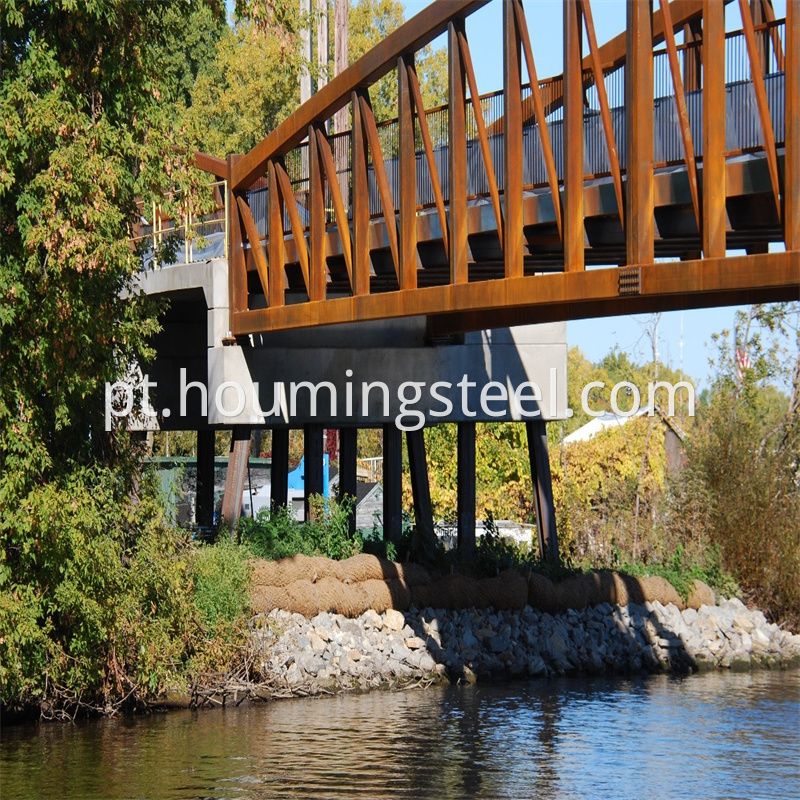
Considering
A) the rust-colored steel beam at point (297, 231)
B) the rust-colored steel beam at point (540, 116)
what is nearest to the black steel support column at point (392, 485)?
the rust-colored steel beam at point (297, 231)

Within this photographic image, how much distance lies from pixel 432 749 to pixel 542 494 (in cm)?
1103

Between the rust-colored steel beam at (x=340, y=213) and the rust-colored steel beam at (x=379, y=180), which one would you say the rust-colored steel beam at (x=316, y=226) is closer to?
the rust-colored steel beam at (x=340, y=213)

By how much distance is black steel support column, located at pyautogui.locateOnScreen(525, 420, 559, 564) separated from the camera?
27.3 metres

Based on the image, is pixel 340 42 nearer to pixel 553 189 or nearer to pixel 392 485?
pixel 392 485

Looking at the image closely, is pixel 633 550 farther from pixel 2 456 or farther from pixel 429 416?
pixel 2 456

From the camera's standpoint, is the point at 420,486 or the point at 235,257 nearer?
the point at 235,257

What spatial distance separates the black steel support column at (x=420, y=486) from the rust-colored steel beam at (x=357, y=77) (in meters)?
6.31

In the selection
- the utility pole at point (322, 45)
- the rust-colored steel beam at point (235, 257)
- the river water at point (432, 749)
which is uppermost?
the utility pole at point (322, 45)

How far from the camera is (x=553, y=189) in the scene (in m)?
17.5

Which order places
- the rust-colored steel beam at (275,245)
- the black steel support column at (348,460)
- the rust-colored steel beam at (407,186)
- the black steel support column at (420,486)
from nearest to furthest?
the rust-colored steel beam at (407,186), the rust-colored steel beam at (275,245), the black steel support column at (420,486), the black steel support column at (348,460)

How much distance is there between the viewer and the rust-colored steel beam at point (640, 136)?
1592 centimetres

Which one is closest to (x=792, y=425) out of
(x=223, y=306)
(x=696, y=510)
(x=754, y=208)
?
(x=696, y=510)

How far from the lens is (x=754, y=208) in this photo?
1633 cm

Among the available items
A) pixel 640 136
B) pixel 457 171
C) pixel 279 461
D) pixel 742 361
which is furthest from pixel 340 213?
pixel 742 361
